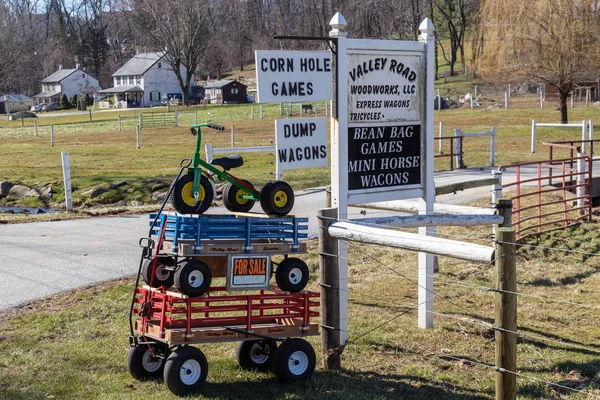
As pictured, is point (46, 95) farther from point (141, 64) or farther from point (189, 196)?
point (189, 196)

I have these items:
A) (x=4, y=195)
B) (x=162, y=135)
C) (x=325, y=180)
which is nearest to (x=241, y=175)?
(x=325, y=180)

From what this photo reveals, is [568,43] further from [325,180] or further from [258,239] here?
[258,239]

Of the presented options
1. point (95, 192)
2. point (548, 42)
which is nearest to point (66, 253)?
point (95, 192)

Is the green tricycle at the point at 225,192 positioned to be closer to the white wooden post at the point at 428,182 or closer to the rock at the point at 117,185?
the white wooden post at the point at 428,182

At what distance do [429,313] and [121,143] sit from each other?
Answer: 110 feet

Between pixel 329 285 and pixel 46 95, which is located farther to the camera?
pixel 46 95

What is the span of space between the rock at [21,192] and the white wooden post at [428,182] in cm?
1646

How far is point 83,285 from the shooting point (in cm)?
990

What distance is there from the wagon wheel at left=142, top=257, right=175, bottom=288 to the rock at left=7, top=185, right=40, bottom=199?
17081mm

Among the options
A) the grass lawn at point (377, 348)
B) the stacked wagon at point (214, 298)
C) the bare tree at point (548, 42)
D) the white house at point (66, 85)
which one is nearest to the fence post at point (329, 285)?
the stacked wagon at point (214, 298)

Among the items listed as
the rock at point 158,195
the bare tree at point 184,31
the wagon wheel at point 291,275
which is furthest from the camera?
the bare tree at point 184,31

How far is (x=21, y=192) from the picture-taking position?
75.1 feet

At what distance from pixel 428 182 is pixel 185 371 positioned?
132 inches

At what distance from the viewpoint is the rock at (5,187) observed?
2297 centimetres
